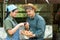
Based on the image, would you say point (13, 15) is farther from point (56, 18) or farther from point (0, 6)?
point (56, 18)

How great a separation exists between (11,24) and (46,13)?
0.86 meters

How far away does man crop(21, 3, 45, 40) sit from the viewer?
26.6 feet

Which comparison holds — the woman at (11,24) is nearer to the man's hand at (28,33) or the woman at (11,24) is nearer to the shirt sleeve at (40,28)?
the man's hand at (28,33)

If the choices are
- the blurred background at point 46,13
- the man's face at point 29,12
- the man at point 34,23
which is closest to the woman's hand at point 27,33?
the man at point 34,23

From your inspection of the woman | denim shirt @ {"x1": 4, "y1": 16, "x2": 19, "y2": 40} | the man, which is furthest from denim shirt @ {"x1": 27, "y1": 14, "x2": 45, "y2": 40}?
denim shirt @ {"x1": 4, "y1": 16, "x2": 19, "y2": 40}

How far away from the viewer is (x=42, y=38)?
26.9ft

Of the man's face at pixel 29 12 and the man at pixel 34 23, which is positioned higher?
the man's face at pixel 29 12

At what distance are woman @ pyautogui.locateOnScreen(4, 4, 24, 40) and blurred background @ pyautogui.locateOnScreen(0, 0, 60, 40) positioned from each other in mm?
85

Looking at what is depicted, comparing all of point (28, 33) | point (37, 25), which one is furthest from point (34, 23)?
point (28, 33)

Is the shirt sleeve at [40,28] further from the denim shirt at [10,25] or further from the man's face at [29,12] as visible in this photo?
the denim shirt at [10,25]

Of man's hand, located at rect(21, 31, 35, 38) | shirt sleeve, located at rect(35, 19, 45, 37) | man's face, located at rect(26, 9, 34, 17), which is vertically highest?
man's face, located at rect(26, 9, 34, 17)

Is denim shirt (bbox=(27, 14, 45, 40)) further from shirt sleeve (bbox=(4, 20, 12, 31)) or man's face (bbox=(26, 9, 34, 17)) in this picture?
shirt sleeve (bbox=(4, 20, 12, 31))

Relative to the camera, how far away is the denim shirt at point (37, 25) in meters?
8.12

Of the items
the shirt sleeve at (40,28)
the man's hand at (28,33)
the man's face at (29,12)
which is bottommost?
the man's hand at (28,33)
